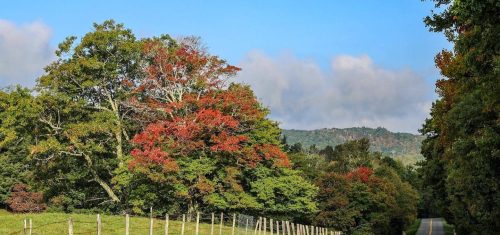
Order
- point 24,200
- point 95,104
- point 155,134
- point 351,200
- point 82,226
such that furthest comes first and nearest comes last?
point 351,200 < point 24,200 < point 95,104 < point 155,134 < point 82,226

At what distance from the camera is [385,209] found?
227 ft

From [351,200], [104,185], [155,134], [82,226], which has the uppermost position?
[155,134]

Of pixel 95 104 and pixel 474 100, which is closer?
pixel 474 100

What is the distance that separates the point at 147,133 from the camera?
34.4m

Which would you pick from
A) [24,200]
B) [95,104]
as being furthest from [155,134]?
[24,200]

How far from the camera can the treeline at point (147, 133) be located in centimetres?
3497

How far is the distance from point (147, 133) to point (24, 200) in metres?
29.7

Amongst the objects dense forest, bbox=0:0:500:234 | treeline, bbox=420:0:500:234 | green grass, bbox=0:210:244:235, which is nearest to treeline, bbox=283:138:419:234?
dense forest, bbox=0:0:500:234

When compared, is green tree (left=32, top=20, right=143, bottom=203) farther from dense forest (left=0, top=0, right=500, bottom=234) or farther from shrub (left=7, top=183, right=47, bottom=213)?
shrub (left=7, top=183, right=47, bottom=213)

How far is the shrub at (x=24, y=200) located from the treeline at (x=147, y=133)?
13.9 meters

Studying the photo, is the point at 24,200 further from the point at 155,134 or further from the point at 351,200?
the point at 351,200

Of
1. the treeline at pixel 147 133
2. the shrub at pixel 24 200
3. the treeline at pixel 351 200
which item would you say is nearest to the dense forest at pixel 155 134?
the treeline at pixel 147 133

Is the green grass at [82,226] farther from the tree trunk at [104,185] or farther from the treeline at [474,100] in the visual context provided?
the treeline at [474,100]

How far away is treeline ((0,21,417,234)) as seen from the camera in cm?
3497
